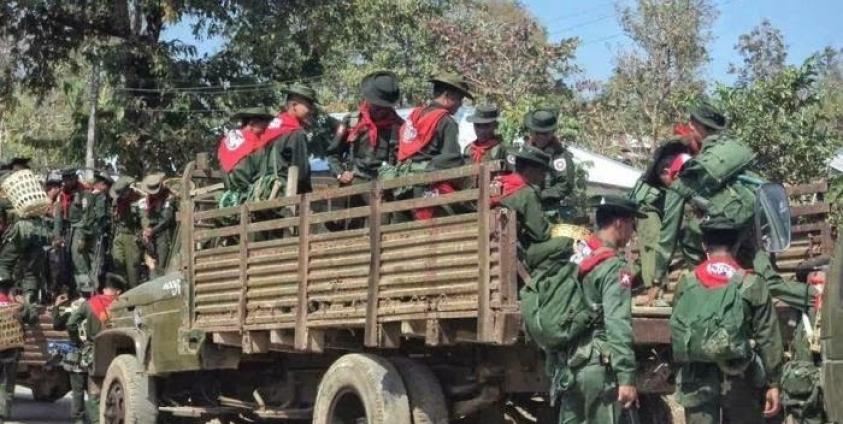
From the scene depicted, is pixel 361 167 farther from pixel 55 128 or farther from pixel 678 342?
pixel 55 128

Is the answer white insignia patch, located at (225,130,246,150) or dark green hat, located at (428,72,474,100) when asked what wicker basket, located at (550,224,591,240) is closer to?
dark green hat, located at (428,72,474,100)

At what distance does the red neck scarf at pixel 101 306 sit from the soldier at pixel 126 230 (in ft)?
4.72

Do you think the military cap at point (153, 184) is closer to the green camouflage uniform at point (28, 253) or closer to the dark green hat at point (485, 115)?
the green camouflage uniform at point (28, 253)

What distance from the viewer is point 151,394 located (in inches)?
465

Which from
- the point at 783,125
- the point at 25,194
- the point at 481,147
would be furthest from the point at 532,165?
the point at 25,194

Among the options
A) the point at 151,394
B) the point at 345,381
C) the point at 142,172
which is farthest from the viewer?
the point at 142,172

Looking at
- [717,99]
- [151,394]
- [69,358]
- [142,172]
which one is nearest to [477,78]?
[142,172]

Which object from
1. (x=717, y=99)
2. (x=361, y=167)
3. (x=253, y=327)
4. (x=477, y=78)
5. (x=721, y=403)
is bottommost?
(x=721, y=403)

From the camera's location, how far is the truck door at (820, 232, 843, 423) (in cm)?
661

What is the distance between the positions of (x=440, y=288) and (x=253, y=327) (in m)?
2.17

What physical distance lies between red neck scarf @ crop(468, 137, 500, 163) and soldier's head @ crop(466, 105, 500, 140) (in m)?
0.03

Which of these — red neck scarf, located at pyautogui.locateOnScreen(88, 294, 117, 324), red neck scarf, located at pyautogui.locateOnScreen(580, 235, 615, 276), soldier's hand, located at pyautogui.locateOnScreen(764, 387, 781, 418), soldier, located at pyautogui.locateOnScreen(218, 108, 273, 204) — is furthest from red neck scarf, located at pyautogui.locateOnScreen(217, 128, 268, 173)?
soldier's hand, located at pyautogui.locateOnScreen(764, 387, 781, 418)

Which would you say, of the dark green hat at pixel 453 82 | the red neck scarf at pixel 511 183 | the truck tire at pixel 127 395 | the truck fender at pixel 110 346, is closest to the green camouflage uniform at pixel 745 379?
the red neck scarf at pixel 511 183

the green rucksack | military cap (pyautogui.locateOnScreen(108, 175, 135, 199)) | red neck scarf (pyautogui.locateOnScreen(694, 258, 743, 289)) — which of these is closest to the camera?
the green rucksack
